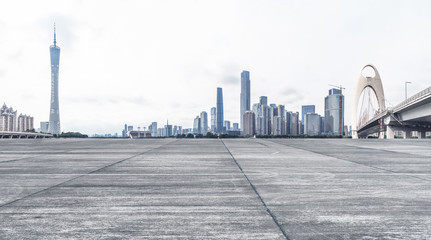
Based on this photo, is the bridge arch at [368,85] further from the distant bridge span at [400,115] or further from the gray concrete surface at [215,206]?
the gray concrete surface at [215,206]

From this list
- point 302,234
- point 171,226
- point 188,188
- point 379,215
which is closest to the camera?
point 302,234

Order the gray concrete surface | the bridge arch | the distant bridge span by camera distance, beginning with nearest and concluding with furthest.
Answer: the gray concrete surface → the distant bridge span → the bridge arch

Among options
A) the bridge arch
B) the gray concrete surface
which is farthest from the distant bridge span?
the gray concrete surface

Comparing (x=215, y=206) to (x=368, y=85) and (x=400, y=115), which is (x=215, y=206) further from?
(x=368, y=85)

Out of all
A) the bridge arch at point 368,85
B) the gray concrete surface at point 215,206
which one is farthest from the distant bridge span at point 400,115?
the gray concrete surface at point 215,206

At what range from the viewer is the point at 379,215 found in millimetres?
5301

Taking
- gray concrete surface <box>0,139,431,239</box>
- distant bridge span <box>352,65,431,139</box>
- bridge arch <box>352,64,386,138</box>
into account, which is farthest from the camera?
bridge arch <box>352,64,386,138</box>

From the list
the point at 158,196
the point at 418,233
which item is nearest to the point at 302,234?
the point at 418,233

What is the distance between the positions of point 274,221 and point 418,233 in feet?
7.76

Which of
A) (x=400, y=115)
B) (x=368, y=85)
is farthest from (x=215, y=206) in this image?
(x=368, y=85)

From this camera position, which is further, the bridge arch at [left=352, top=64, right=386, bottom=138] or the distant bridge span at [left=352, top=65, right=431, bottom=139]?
the bridge arch at [left=352, top=64, right=386, bottom=138]

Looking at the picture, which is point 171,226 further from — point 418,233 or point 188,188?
point 418,233

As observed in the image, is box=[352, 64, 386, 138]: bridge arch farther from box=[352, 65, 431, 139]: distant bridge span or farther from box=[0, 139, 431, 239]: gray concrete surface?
box=[0, 139, 431, 239]: gray concrete surface

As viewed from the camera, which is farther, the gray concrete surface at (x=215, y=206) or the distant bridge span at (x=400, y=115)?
the distant bridge span at (x=400, y=115)
